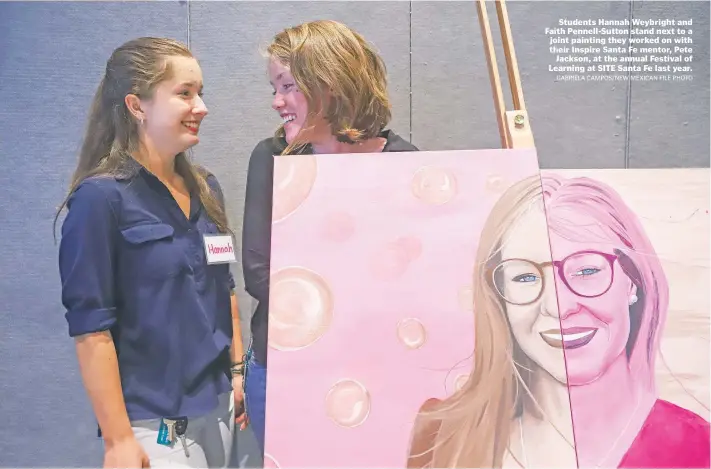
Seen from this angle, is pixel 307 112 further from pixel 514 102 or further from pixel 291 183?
pixel 514 102

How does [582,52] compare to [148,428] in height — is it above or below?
above

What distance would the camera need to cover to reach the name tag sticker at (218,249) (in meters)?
1.07

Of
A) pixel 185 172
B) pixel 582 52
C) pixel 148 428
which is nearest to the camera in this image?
pixel 148 428

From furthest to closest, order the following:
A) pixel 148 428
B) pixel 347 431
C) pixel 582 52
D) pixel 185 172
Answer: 1. pixel 582 52
2. pixel 185 172
3. pixel 148 428
4. pixel 347 431

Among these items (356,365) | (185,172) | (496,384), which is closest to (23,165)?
(185,172)

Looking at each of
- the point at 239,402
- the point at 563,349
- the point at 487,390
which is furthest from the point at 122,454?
the point at 563,349

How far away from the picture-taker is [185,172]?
113 cm

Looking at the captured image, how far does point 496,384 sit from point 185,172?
29.1 inches

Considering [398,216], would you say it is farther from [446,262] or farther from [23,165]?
[23,165]

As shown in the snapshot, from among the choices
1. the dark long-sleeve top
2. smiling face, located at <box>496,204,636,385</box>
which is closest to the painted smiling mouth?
smiling face, located at <box>496,204,636,385</box>

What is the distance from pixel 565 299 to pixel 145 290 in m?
0.78

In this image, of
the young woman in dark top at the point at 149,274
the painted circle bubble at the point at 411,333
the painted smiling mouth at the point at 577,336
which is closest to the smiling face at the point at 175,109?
the young woman in dark top at the point at 149,274

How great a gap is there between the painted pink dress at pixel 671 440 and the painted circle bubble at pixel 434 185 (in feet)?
1.84

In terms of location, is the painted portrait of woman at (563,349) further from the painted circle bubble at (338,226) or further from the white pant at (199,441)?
the white pant at (199,441)
